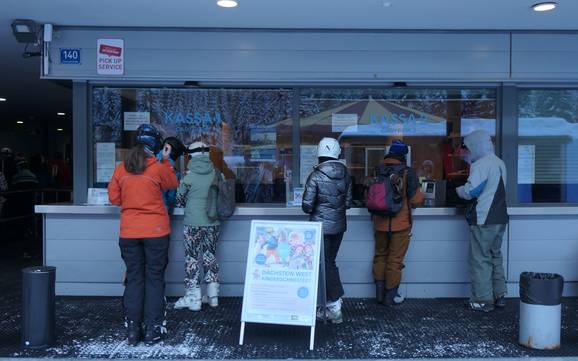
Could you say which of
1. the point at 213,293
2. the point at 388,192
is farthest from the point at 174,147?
the point at 388,192

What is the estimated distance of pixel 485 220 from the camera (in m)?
5.71

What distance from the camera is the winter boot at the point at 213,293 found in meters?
5.80

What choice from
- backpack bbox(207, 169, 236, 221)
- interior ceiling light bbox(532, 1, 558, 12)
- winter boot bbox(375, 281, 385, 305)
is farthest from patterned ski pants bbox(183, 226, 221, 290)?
interior ceiling light bbox(532, 1, 558, 12)

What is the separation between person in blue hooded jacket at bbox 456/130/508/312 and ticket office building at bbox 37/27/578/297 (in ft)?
1.56

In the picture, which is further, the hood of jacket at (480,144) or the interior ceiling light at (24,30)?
the interior ceiling light at (24,30)

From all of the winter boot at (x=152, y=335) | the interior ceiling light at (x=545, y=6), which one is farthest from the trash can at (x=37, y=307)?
the interior ceiling light at (x=545, y=6)

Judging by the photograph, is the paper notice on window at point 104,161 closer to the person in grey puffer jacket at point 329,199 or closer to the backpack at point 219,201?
the backpack at point 219,201

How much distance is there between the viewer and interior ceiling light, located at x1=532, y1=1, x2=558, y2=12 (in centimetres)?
539

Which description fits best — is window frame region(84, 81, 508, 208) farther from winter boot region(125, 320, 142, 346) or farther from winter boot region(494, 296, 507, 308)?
winter boot region(125, 320, 142, 346)

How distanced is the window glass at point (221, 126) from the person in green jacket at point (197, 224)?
1.11 metres

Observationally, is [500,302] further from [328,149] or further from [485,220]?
[328,149]

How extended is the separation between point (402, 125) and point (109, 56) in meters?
3.41

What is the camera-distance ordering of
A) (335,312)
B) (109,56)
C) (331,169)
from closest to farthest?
(331,169), (335,312), (109,56)

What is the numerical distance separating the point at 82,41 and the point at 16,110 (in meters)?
10.1
